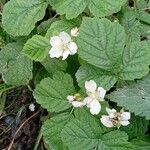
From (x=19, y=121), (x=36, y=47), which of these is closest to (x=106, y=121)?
(x=36, y=47)

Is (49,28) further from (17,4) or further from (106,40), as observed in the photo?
(106,40)

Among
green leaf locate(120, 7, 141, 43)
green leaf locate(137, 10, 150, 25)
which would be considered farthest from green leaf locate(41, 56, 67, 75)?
green leaf locate(137, 10, 150, 25)

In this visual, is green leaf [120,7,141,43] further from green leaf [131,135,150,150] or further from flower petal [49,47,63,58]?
green leaf [131,135,150,150]

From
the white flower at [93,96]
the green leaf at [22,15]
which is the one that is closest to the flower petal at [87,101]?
the white flower at [93,96]

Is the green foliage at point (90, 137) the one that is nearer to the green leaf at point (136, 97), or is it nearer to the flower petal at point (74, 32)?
the green leaf at point (136, 97)

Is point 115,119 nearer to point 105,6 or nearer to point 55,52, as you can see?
point 55,52
